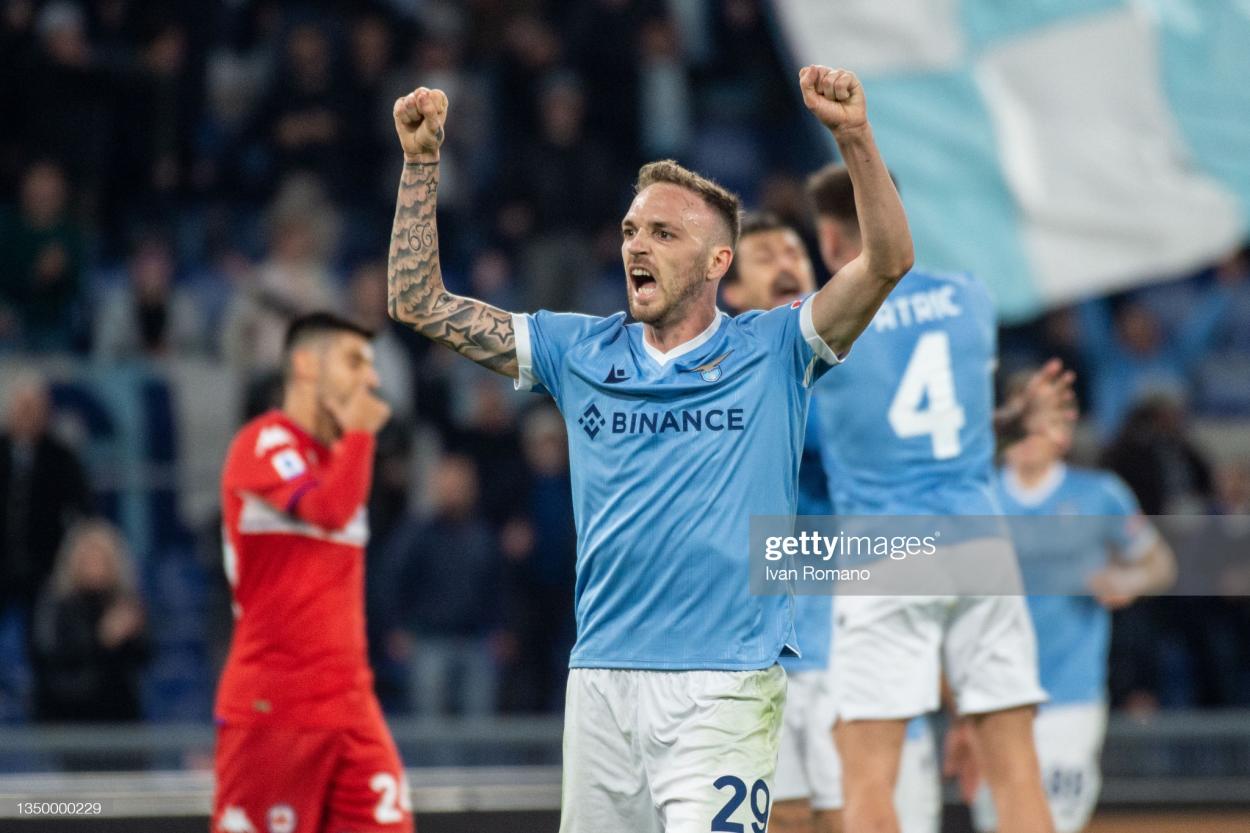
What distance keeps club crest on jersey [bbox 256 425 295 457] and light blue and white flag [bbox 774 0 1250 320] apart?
10.1 ft

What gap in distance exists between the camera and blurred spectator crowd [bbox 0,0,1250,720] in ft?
35.1

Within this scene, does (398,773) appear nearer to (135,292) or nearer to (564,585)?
(564,585)

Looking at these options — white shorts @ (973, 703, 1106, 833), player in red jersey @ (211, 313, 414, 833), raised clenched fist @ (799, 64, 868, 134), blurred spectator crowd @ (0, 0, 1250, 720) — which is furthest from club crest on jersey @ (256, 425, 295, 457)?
white shorts @ (973, 703, 1106, 833)

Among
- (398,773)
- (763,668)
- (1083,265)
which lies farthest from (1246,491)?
(763,668)

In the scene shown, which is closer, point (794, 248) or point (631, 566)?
point (631, 566)

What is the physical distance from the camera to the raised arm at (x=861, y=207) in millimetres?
4391

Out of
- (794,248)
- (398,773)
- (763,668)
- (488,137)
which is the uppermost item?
(488,137)

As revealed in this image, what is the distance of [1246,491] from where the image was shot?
11211 millimetres

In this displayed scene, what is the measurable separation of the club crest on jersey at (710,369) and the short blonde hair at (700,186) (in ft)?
1.22

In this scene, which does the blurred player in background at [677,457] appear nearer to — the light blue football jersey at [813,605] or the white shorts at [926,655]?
the white shorts at [926,655]

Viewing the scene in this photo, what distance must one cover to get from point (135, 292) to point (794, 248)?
658 cm

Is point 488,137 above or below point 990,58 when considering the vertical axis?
above

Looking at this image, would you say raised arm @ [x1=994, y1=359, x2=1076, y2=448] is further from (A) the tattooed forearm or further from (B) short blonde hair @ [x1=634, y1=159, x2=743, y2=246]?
(A) the tattooed forearm

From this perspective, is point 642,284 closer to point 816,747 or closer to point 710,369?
point 710,369
